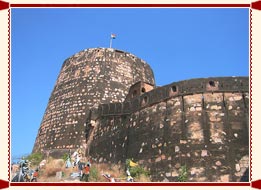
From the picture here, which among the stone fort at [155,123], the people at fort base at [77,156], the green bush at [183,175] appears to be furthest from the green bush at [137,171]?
the people at fort base at [77,156]

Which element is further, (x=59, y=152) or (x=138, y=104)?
(x=59, y=152)

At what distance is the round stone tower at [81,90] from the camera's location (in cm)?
1847

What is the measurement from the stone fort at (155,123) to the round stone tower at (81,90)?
63 millimetres

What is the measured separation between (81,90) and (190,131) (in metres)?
9.19

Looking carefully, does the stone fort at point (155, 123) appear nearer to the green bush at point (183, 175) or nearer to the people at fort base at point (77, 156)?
the green bush at point (183, 175)

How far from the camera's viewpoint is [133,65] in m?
21.8

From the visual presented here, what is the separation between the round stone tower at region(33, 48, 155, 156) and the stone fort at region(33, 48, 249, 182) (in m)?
0.06

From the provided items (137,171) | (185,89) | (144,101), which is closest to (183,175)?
(137,171)

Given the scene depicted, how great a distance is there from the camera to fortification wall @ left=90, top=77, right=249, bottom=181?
11703 mm

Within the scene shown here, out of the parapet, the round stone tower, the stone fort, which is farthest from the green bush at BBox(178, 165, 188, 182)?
the round stone tower
